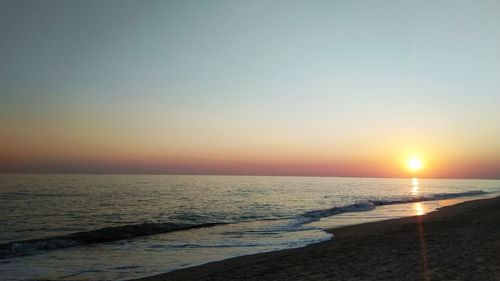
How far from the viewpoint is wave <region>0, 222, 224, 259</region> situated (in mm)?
21714

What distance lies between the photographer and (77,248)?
885 inches

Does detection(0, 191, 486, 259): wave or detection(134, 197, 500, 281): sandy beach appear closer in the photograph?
detection(134, 197, 500, 281): sandy beach

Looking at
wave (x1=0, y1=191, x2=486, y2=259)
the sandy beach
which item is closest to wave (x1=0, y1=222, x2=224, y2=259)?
wave (x1=0, y1=191, x2=486, y2=259)

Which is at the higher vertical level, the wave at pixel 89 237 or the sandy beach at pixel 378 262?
the sandy beach at pixel 378 262

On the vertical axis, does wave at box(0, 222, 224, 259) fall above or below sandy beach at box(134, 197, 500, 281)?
below

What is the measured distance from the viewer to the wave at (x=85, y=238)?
21714mm

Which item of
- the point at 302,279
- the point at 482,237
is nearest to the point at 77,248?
the point at 302,279

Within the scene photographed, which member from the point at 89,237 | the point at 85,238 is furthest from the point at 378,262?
the point at 89,237

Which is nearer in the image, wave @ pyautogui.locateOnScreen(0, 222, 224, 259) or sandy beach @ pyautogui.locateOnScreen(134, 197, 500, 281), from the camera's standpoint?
sandy beach @ pyautogui.locateOnScreen(134, 197, 500, 281)

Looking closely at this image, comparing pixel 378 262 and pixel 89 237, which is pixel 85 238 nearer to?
pixel 89 237

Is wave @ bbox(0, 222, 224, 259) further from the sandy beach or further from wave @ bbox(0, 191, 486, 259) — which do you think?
the sandy beach

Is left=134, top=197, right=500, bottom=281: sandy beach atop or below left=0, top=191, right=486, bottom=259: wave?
atop

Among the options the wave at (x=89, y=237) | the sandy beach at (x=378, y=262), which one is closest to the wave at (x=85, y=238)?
the wave at (x=89, y=237)

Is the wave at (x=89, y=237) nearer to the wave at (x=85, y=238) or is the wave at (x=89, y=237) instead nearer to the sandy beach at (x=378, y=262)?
the wave at (x=85, y=238)
